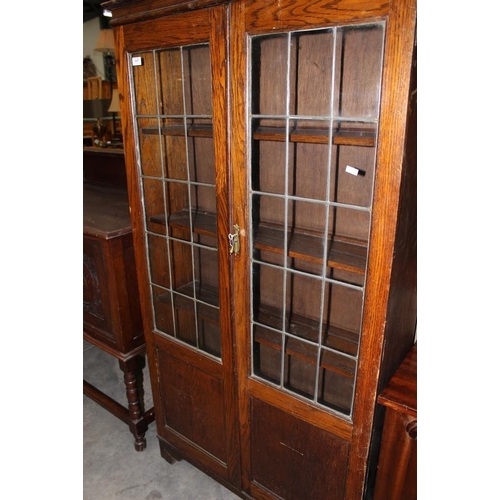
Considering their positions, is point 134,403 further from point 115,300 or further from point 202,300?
point 202,300

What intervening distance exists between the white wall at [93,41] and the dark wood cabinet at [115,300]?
6.10 metres

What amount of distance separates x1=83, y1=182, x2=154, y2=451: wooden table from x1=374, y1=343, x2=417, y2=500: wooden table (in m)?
1.27

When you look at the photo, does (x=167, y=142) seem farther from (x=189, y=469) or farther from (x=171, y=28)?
(x=189, y=469)

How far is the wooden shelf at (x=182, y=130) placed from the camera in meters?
1.34

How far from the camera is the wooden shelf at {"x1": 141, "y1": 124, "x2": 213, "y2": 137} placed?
1.34 m

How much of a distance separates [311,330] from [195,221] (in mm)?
609

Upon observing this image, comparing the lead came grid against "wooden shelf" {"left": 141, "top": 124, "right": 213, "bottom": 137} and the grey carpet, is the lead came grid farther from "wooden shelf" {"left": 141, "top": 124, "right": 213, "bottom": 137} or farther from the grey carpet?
the grey carpet

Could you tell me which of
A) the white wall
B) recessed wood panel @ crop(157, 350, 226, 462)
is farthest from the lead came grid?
the white wall

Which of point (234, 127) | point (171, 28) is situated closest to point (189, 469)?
point (234, 127)

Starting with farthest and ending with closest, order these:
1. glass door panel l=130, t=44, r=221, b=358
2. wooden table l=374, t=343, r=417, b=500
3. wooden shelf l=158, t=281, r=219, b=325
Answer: wooden shelf l=158, t=281, r=219, b=325, glass door panel l=130, t=44, r=221, b=358, wooden table l=374, t=343, r=417, b=500

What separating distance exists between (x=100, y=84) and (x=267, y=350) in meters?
6.52

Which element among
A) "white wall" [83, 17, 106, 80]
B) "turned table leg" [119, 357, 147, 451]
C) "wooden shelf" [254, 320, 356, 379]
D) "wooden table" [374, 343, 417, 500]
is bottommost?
"turned table leg" [119, 357, 147, 451]

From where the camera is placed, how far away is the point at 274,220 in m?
1.53

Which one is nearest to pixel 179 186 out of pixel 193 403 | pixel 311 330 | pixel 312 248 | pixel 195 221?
pixel 195 221
